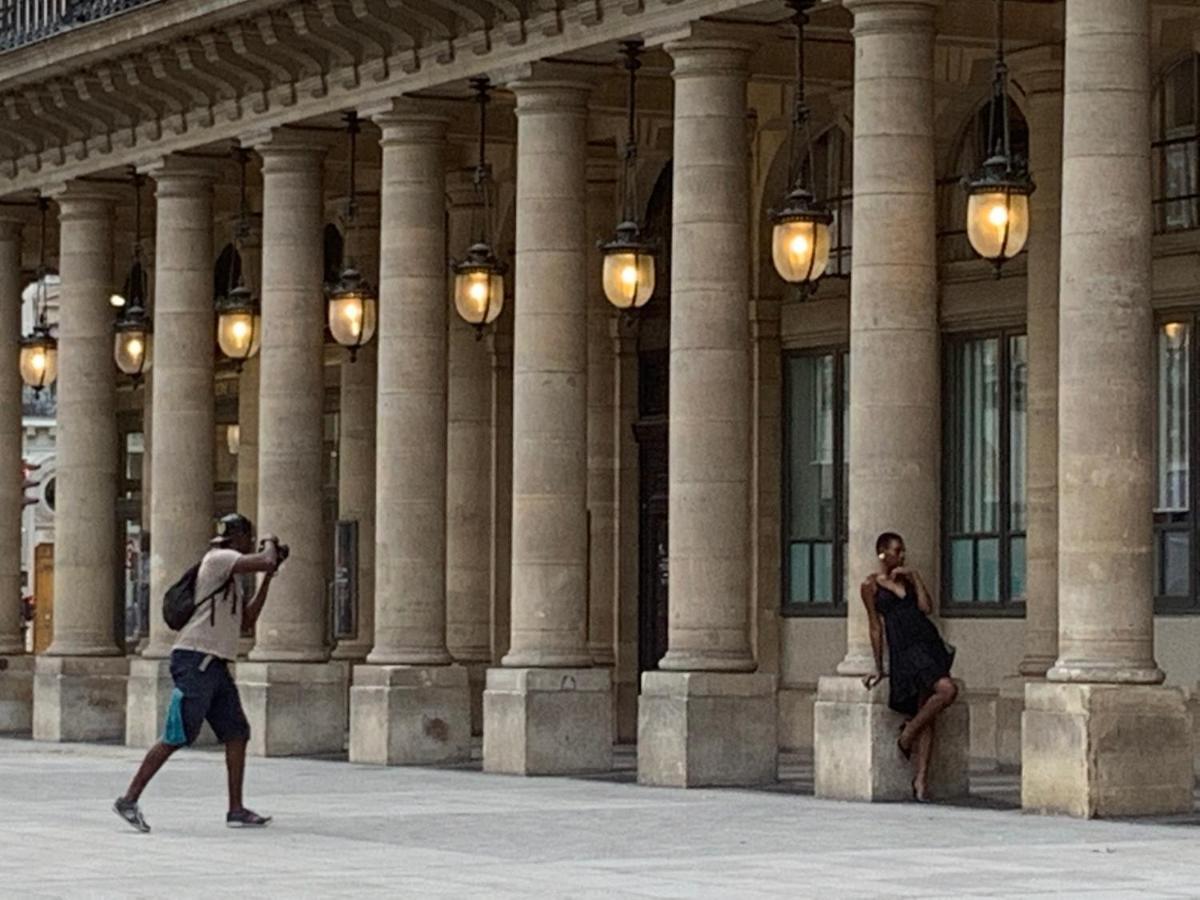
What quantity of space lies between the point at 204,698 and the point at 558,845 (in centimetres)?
273

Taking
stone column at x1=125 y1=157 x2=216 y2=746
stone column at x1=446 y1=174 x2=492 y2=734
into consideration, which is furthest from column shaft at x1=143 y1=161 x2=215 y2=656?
stone column at x1=446 y1=174 x2=492 y2=734

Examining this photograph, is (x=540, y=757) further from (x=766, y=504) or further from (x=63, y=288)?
(x=63, y=288)

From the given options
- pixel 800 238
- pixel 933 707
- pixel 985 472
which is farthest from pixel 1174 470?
pixel 933 707

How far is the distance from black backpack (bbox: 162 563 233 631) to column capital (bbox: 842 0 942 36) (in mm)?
7106

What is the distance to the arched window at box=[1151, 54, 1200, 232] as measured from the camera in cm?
3088

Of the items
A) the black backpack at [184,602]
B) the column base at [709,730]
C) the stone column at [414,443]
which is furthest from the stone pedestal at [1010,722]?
the black backpack at [184,602]

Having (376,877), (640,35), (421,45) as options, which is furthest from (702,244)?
(376,877)

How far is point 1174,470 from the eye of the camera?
3127 centimetres

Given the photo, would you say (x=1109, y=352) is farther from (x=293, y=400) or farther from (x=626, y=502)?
(x=626, y=502)

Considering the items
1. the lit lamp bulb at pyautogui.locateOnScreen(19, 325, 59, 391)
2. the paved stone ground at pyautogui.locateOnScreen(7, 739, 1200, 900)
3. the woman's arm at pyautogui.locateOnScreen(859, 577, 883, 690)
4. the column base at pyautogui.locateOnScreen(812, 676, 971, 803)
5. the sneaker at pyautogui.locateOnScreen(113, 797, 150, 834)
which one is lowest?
the paved stone ground at pyautogui.locateOnScreen(7, 739, 1200, 900)

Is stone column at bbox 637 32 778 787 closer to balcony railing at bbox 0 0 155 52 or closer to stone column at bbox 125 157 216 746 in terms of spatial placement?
balcony railing at bbox 0 0 155 52

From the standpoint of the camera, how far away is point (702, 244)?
2950cm

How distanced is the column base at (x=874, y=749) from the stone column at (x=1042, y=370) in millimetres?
4249

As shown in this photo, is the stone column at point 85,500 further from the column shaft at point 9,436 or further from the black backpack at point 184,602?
the black backpack at point 184,602
